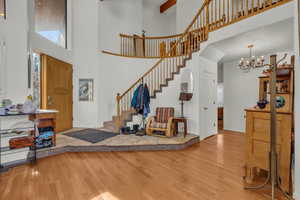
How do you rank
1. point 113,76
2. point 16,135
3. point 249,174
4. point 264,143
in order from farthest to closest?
point 113,76 < point 16,135 < point 249,174 < point 264,143

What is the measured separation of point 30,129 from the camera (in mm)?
2725

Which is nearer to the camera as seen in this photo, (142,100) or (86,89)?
(142,100)

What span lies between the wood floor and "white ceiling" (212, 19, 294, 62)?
2.63 metres

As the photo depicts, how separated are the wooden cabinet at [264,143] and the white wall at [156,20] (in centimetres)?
693

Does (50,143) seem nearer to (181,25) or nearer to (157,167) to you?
(157,167)

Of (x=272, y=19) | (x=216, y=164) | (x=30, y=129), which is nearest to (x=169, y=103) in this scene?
(x=216, y=164)

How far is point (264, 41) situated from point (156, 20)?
5.89 meters

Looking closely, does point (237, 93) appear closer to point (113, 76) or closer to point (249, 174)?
point (249, 174)

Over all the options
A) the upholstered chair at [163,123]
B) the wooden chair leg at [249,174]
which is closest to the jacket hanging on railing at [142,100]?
the upholstered chair at [163,123]

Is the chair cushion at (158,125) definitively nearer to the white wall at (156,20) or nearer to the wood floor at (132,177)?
the wood floor at (132,177)

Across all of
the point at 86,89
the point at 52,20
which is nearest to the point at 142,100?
the point at 86,89

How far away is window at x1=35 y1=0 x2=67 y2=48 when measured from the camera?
3875 millimetres

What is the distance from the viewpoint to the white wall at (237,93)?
16.4ft

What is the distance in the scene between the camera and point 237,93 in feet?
17.7
